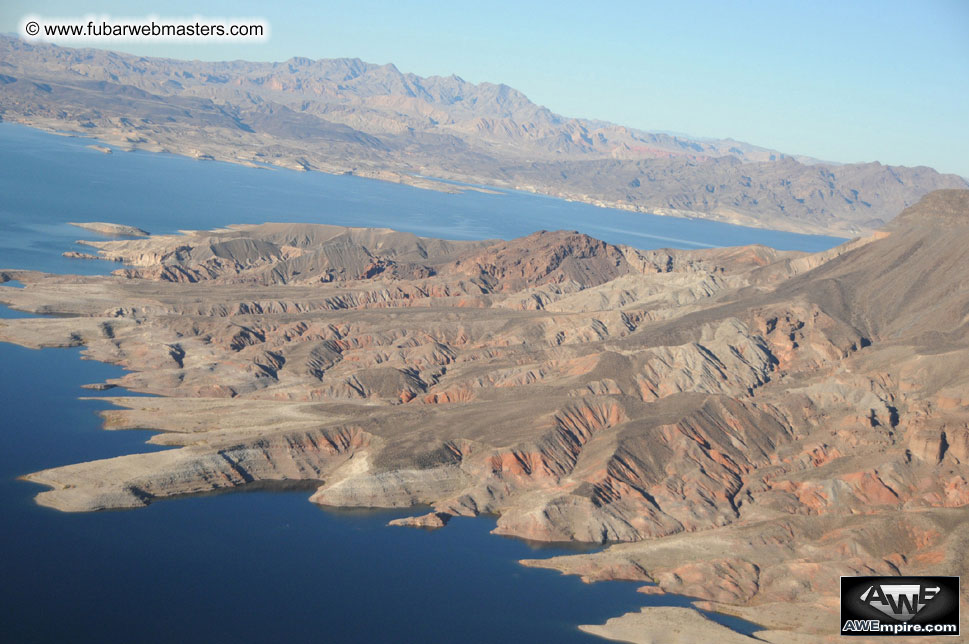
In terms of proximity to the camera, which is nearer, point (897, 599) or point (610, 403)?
point (897, 599)

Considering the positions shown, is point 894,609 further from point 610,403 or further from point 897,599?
point 610,403

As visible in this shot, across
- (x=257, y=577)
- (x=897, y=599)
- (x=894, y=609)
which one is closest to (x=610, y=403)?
(x=897, y=599)

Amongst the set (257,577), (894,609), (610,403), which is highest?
(610,403)

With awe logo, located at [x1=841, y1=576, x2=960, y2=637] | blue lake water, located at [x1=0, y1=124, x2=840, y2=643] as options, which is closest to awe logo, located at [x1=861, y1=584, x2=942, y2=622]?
awe logo, located at [x1=841, y1=576, x2=960, y2=637]

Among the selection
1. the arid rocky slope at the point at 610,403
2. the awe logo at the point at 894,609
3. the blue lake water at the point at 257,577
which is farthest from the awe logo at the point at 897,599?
the blue lake water at the point at 257,577

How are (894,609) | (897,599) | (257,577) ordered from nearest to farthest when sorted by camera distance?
1. (894,609)
2. (897,599)
3. (257,577)

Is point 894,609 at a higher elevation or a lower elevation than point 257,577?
lower
